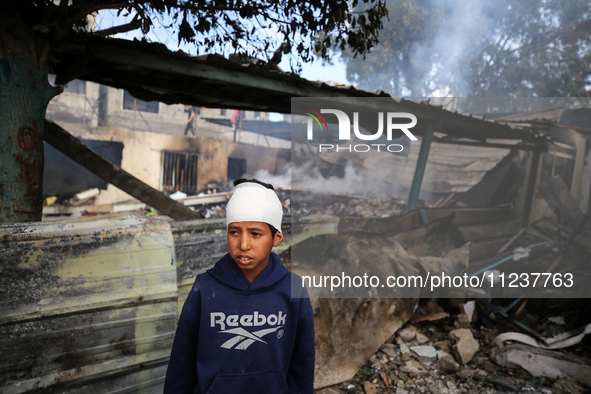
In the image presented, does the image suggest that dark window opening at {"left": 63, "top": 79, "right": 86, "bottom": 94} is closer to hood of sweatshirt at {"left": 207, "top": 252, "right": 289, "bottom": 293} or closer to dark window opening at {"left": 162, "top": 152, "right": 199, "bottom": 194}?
dark window opening at {"left": 162, "top": 152, "right": 199, "bottom": 194}

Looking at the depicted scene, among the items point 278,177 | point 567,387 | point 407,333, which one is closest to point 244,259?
point 407,333

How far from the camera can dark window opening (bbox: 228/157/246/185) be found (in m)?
16.0

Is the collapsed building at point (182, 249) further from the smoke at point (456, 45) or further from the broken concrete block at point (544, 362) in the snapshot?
the smoke at point (456, 45)

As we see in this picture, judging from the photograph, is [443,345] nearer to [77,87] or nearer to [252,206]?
[252,206]

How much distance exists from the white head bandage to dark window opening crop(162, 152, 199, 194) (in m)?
13.0

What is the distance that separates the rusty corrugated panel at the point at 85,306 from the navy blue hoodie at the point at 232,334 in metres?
0.74

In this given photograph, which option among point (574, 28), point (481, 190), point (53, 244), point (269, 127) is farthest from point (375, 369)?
point (574, 28)

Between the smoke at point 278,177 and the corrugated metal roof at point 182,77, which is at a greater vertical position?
the corrugated metal roof at point 182,77

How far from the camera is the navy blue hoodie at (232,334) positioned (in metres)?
1.58

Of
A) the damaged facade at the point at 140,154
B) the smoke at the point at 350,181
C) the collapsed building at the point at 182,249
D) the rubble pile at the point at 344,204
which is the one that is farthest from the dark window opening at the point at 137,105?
the collapsed building at the point at 182,249

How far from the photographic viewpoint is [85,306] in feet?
6.89

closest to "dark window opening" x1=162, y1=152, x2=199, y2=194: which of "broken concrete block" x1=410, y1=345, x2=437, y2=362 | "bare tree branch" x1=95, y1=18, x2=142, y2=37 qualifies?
"bare tree branch" x1=95, y1=18, x2=142, y2=37

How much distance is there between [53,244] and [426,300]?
15.1 ft

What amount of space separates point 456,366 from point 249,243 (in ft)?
11.7
